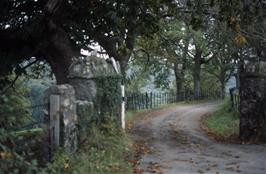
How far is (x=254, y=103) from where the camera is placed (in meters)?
14.3

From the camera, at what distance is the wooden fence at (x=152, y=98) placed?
115ft

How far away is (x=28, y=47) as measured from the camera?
14914 millimetres

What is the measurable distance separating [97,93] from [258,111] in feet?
17.8

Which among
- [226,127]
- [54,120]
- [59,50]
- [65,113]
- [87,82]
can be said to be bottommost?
[226,127]

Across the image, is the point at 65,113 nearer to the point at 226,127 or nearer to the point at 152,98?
the point at 226,127

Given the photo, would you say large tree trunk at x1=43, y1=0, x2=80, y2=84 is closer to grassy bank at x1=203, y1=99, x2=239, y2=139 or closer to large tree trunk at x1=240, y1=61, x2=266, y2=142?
large tree trunk at x1=240, y1=61, x2=266, y2=142

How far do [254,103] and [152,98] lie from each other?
27143 millimetres

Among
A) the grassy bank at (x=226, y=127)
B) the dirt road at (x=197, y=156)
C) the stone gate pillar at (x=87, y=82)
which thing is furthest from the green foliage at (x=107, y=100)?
the grassy bank at (x=226, y=127)

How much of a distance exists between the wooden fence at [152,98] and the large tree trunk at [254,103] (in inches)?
673

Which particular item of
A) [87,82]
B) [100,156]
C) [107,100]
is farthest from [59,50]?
[100,156]

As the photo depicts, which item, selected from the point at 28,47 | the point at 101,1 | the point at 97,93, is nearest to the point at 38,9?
the point at 28,47

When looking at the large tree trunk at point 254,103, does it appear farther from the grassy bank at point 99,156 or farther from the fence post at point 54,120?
the fence post at point 54,120

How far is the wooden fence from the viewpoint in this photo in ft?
115

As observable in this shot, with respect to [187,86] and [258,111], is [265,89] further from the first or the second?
[187,86]
